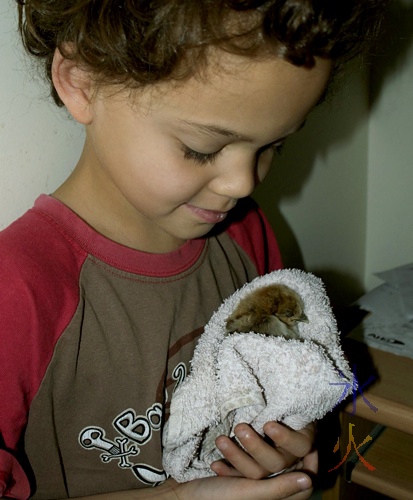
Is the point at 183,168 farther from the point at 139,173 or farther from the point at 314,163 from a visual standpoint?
→ the point at 314,163

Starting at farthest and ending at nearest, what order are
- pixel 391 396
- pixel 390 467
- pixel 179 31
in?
pixel 390 467
pixel 391 396
pixel 179 31

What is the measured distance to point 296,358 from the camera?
1.88 ft

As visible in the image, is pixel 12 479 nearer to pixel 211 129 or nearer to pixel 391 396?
pixel 211 129

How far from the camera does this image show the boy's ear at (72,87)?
1.94 ft

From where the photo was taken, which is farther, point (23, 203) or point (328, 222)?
point (328, 222)

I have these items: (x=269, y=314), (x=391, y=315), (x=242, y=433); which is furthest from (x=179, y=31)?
(x=391, y=315)

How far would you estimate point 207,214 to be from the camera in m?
0.65

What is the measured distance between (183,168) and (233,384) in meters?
0.24

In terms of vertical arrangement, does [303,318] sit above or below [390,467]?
above

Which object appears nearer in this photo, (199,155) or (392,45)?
(199,155)

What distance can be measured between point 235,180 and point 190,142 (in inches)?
3.0

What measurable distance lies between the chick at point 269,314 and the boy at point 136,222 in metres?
0.09

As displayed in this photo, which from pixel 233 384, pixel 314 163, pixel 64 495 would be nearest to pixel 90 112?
pixel 233 384

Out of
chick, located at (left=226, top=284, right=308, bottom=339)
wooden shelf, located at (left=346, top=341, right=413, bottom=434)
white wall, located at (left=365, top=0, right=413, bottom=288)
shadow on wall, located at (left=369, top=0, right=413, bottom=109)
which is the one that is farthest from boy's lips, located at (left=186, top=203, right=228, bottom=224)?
white wall, located at (left=365, top=0, right=413, bottom=288)
